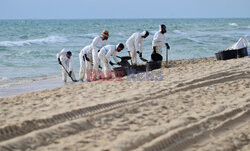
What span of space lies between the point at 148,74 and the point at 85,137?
556 centimetres

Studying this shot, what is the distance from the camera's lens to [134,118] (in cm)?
611

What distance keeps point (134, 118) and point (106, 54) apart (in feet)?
17.4

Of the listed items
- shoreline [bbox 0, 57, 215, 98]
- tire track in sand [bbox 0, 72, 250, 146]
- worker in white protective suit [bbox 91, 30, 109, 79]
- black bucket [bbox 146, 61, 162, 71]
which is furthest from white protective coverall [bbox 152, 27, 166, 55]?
tire track in sand [bbox 0, 72, 250, 146]

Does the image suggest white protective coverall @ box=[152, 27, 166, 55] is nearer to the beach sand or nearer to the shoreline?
the shoreline

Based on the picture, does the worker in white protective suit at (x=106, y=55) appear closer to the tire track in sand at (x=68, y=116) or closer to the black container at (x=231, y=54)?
the tire track in sand at (x=68, y=116)

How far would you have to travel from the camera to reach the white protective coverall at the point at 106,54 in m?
10.9

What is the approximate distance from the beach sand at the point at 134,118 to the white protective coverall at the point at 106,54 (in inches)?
90.2

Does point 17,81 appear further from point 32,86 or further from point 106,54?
point 106,54

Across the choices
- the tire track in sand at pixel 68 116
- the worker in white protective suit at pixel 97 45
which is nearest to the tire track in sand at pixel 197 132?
the tire track in sand at pixel 68 116

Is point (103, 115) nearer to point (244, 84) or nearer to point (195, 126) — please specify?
point (195, 126)

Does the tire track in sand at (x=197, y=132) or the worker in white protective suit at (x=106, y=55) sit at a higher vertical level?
the worker in white protective suit at (x=106, y=55)

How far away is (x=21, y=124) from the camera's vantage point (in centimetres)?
559

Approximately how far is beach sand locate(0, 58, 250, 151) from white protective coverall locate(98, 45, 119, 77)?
2.29 metres

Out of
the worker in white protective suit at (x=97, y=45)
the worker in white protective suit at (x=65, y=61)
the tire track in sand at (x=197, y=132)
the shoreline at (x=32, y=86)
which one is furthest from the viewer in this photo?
the worker in white protective suit at (x=65, y=61)
